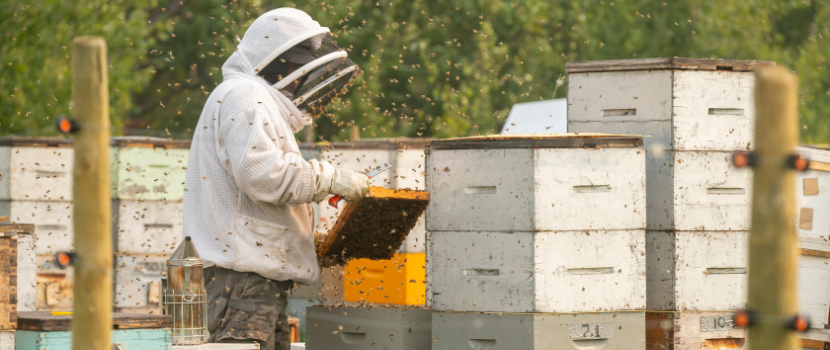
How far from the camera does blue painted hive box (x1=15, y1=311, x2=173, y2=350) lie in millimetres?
3568

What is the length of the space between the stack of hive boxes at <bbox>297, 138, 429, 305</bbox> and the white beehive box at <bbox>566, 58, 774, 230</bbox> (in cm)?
123

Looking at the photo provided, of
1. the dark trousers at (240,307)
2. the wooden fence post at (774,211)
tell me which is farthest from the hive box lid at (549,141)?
the wooden fence post at (774,211)

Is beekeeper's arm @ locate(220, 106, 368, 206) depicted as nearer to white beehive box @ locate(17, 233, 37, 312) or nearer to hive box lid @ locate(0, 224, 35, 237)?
hive box lid @ locate(0, 224, 35, 237)

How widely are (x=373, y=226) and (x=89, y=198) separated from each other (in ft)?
6.63

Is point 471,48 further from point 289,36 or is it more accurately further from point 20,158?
point 289,36

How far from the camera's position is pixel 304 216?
14.3ft

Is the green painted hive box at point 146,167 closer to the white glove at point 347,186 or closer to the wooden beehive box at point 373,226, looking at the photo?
the wooden beehive box at point 373,226

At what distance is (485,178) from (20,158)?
14.4ft

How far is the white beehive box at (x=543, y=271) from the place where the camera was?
4.05 metres

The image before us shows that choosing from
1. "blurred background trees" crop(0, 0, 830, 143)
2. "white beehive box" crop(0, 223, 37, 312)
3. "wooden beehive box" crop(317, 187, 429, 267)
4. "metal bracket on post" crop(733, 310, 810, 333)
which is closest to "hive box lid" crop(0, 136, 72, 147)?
"white beehive box" crop(0, 223, 37, 312)

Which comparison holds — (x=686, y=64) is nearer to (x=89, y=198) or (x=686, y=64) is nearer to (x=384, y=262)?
(x=384, y=262)

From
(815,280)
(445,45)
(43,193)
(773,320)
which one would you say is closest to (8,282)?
(773,320)

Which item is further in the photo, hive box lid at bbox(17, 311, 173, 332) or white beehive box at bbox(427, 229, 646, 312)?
white beehive box at bbox(427, 229, 646, 312)

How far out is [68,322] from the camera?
3.59 m
